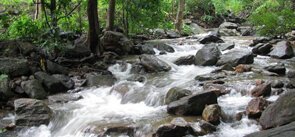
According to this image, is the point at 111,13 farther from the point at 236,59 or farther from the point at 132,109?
the point at 132,109

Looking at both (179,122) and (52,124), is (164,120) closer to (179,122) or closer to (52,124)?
(179,122)

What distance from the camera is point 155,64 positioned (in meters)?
11.1

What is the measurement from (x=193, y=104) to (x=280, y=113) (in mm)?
1619

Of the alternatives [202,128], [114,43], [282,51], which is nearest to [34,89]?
[202,128]

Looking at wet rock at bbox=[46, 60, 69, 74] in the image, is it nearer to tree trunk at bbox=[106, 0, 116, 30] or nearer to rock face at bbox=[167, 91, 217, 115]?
rock face at bbox=[167, 91, 217, 115]

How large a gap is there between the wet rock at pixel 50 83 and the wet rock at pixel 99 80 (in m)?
0.71

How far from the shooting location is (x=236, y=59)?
1077 centimetres

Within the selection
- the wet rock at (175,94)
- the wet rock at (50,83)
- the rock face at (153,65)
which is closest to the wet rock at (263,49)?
the rock face at (153,65)

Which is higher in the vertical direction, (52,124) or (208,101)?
(208,101)

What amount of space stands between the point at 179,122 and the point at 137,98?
2.12 m

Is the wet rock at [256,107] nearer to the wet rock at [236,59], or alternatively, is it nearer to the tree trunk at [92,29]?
the wet rock at [236,59]

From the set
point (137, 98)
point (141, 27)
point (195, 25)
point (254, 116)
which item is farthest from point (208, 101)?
point (195, 25)

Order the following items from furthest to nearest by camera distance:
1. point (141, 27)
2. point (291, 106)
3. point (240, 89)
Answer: point (141, 27) → point (240, 89) → point (291, 106)

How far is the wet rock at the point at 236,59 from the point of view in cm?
1072
